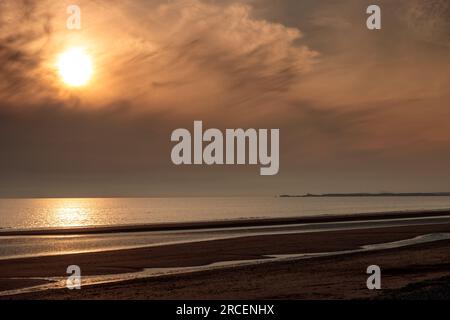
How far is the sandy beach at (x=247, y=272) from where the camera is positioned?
2227cm

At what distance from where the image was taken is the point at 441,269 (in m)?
27.9

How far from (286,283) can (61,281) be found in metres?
11.0

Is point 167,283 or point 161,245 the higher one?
point 161,245

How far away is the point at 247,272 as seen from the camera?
A: 2841 cm

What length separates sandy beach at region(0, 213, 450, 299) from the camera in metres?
22.3

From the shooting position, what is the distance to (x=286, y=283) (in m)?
24.6

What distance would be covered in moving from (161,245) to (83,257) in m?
10.2
